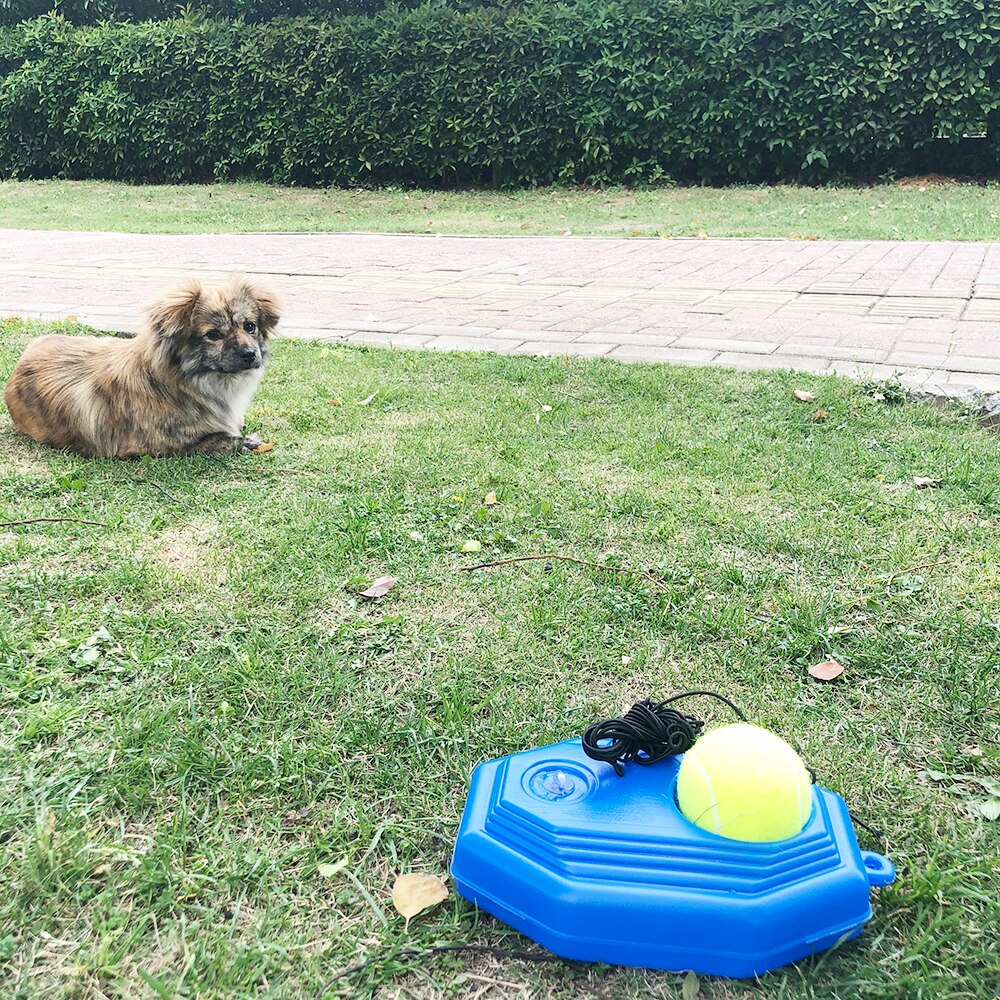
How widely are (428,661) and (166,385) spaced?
211 centimetres

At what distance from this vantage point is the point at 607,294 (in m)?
6.92

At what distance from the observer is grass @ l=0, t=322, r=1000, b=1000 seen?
1.60 m

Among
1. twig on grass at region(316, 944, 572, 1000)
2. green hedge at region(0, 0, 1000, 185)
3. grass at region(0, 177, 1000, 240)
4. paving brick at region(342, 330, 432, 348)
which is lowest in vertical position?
twig on grass at region(316, 944, 572, 1000)

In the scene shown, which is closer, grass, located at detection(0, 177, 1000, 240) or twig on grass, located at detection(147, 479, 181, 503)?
twig on grass, located at detection(147, 479, 181, 503)

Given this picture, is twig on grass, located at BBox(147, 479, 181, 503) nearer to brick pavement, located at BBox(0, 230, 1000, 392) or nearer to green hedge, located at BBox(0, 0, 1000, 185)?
brick pavement, located at BBox(0, 230, 1000, 392)

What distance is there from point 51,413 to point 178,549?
1352 mm

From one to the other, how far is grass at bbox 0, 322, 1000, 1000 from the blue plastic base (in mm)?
59

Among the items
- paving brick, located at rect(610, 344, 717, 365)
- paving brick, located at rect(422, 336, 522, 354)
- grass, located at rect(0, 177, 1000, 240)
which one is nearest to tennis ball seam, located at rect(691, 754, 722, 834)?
paving brick, located at rect(610, 344, 717, 365)

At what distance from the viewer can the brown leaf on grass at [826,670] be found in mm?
2283

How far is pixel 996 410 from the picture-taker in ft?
12.8

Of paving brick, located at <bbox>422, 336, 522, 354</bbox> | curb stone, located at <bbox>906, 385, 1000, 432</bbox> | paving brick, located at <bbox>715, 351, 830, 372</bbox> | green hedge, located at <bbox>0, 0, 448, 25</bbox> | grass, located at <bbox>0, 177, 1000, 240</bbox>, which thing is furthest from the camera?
green hedge, located at <bbox>0, 0, 448, 25</bbox>

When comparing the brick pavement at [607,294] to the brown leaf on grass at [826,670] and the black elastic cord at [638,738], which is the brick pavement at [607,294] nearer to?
the brown leaf on grass at [826,670]

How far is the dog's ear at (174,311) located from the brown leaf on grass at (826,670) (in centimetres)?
283

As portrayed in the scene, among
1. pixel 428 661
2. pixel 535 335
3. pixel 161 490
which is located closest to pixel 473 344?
pixel 535 335
